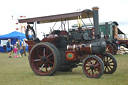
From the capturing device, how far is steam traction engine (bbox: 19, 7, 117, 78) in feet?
19.6

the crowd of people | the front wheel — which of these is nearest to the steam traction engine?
the front wheel

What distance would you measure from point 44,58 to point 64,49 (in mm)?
678

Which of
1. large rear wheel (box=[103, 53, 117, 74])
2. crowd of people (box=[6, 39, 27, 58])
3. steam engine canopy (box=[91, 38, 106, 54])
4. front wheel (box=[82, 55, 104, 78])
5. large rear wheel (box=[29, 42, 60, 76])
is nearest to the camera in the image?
front wheel (box=[82, 55, 104, 78])

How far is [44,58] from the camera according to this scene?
630cm

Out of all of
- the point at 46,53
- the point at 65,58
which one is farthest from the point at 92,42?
the point at 46,53

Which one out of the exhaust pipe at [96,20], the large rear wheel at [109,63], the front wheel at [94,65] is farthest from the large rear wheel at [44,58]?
the large rear wheel at [109,63]

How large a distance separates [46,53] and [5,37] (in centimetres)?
1588

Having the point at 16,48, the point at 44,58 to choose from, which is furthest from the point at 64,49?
the point at 16,48

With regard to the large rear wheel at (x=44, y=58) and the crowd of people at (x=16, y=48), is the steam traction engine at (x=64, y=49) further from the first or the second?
the crowd of people at (x=16, y=48)

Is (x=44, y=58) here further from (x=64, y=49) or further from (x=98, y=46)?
(x=98, y=46)

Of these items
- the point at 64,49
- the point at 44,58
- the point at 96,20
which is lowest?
the point at 44,58

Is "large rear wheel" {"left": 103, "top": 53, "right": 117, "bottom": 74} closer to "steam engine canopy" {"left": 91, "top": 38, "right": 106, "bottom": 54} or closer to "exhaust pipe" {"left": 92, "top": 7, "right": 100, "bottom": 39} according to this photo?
"steam engine canopy" {"left": 91, "top": 38, "right": 106, "bottom": 54}

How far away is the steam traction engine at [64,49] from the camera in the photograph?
19.6 ft

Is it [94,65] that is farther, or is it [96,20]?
[96,20]
